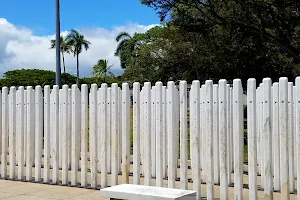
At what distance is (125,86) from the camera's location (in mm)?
7859

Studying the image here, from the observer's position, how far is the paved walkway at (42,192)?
764 cm

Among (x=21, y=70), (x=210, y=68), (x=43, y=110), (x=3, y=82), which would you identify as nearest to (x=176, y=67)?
(x=210, y=68)

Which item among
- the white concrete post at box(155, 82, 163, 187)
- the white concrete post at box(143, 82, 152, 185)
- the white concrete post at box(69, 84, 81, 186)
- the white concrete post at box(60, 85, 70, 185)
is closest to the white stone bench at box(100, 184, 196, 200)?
the white concrete post at box(155, 82, 163, 187)

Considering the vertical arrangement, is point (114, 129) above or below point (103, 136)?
above

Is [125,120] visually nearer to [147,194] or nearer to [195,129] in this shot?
[195,129]

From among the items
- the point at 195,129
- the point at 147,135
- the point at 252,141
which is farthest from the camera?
the point at 147,135

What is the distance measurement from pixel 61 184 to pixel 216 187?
2.80 meters

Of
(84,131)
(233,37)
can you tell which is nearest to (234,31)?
(233,37)

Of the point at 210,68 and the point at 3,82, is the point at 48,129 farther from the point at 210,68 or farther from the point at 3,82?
the point at 3,82

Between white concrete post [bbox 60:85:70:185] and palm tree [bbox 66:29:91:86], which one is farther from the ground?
palm tree [bbox 66:29:91:86]

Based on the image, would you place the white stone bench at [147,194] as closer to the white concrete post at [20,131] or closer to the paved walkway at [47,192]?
the paved walkway at [47,192]

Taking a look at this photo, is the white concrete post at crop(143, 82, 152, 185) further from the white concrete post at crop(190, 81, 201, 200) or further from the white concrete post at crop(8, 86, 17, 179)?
the white concrete post at crop(8, 86, 17, 179)

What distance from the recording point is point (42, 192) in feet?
26.5

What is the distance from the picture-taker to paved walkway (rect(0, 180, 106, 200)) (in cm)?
764
